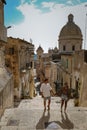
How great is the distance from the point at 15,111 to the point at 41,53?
56.4m

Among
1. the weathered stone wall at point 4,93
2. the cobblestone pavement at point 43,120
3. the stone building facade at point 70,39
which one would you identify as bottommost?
the cobblestone pavement at point 43,120

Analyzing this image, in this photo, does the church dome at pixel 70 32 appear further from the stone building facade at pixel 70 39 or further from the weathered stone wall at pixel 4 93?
the weathered stone wall at pixel 4 93

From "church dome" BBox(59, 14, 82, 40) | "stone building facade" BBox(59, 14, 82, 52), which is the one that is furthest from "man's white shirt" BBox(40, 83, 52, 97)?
"church dome" BBox(59, 14, 82, 40)

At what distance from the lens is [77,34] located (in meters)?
42.0

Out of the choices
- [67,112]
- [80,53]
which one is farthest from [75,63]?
[67,112]

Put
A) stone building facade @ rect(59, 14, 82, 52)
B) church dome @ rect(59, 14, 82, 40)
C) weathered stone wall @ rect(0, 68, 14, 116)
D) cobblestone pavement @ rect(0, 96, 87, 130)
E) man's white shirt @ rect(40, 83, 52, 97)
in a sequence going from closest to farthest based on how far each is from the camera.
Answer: cobblestone pavement @ rect(0, 96, 87, 130)
weathered stone wall @ rect(0, 68, 14, 116)
man's white shirt @ rect(40, 83, 52, 97)
stone building facade @ rect(59, 14, 82, 52)
church dome @ rect(59, 14, 82, 40)

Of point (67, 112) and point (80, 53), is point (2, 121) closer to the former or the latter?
point (67, 112)

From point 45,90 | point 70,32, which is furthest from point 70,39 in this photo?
point 45,90

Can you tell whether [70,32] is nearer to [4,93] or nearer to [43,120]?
[4,93]

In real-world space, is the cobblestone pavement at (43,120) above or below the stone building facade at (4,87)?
below

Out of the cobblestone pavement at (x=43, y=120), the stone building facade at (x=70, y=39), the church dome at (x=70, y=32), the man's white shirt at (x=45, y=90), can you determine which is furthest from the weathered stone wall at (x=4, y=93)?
the church dome at (x=70, y=32)

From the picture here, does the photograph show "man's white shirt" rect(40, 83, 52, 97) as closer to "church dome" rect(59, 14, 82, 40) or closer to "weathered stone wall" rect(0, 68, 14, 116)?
"weathered stone wall" rect(0, 68, 14, 116)

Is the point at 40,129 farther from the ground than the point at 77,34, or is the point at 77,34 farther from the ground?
the point at 77,34

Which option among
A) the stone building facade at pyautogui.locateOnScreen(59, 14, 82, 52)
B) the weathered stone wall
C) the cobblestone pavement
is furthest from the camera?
the stone building facade at pyautogui.locateOnScreen(59, 14, 82, 52)
